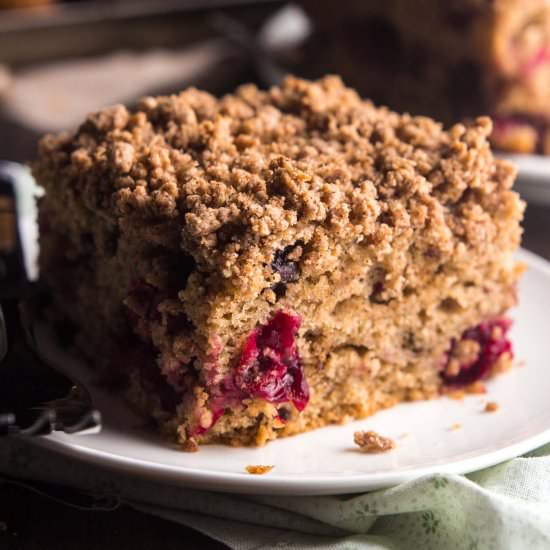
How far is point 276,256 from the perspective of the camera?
2.27 meters

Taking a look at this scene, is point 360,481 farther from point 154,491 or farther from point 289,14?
point 289,14

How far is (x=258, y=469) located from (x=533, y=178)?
6.63ft

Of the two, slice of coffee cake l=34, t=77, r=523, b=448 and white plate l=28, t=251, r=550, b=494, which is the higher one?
slice of coffee cake l=34, t=77, r=523, b=448

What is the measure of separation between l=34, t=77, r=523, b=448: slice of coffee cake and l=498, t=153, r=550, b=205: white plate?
1132mm

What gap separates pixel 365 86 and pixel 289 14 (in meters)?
1.14

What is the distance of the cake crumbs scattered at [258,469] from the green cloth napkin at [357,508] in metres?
0.08

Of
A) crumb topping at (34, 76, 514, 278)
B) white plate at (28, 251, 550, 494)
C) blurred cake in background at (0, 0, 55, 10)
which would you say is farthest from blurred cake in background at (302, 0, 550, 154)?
blurred cake in background at (0, 0, 55, 10)

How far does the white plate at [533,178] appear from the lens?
3.79m

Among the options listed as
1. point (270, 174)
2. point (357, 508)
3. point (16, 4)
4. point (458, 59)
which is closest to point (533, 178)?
point (458, 59)

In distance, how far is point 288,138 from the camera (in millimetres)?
2686

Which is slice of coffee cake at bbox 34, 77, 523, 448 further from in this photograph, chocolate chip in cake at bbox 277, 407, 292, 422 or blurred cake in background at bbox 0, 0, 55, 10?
blurred cake in background at bbox 0, 0, 55, 10

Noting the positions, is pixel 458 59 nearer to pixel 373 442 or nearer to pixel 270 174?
pixel 270 174

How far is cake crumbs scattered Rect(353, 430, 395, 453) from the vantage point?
2.35 m

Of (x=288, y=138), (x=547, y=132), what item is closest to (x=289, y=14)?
(x=547, y=132)
